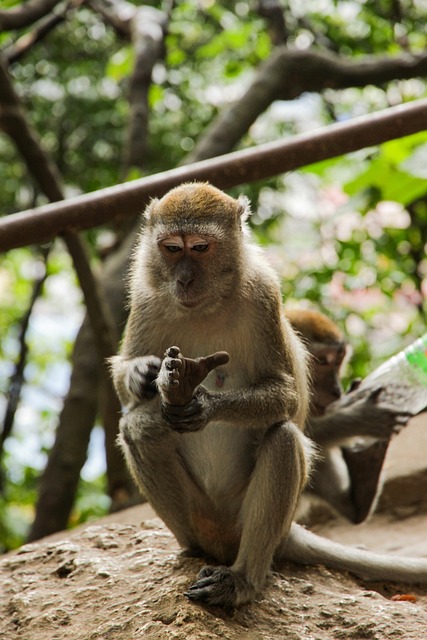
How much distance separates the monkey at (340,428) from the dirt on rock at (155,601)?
73 cm

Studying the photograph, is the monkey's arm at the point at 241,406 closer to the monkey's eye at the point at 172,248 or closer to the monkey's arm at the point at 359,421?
the monkey's eye at the point at 172,248

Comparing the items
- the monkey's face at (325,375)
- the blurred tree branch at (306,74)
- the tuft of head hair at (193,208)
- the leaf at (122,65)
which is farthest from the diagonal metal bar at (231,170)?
the leaf at (122,65)

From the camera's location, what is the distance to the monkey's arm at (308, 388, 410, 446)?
4891mm

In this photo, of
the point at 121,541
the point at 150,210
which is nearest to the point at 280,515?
the point at 121,541

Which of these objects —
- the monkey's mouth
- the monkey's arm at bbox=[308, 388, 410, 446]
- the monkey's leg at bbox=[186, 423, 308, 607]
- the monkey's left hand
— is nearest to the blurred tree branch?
the monkey's arm at bbox=[308, 388, 410, 446]

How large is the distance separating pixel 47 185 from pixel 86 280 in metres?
0.72

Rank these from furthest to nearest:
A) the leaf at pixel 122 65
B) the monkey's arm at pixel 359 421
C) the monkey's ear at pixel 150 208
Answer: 1. the leaf at pixel 122 65
2. the monkey's arm at pixel 359 421
3. the monkey's ear at pixel 150 208

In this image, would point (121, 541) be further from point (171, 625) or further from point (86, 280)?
point (86, 280)

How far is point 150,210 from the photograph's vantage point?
3744mm

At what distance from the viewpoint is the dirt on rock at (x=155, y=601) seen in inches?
120

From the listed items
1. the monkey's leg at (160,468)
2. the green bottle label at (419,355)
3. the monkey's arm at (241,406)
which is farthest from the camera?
the green bottle label at (419,355)

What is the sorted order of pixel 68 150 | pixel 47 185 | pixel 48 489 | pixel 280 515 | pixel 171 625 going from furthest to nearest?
pixel 68 150 < pixel 48 489 < pixel 47 185 < pixel 280 515 < pixel 171 625

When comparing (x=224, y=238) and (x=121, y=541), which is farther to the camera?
(x=121, y=541)

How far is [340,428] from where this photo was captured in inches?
196
